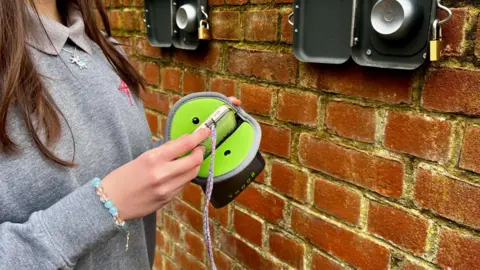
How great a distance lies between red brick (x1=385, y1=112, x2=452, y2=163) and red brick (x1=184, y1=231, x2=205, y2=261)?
712 millimetres

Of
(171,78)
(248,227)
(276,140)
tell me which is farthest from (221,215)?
(171,78)

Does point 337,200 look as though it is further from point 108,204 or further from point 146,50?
point 146,50

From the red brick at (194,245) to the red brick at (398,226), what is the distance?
2.01 ft

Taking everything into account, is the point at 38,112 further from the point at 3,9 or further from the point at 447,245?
the point at 447,245

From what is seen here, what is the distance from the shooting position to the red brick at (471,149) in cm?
62

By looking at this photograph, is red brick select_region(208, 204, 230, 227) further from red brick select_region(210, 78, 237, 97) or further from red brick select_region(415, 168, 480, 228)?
red brick select_region(415, 168, 480, 228)

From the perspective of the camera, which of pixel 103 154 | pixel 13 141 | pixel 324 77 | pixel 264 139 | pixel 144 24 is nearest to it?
pixel 13 141

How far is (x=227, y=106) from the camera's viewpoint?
0.74 metres

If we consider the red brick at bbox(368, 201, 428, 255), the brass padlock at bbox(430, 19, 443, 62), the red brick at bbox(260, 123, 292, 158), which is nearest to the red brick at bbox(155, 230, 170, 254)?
the red brick at bbox(260, 123, 292, 158)

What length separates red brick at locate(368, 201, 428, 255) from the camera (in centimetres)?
71

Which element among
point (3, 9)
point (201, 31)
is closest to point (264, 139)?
point (201, 31)

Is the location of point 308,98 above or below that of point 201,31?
below

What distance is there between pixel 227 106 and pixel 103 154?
0.23 m

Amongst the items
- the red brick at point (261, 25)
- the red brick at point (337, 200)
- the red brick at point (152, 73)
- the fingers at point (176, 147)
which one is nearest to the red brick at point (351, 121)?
the red brick at point (337, 200)
